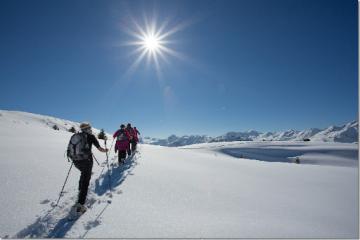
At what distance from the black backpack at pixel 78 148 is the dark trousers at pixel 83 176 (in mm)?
169

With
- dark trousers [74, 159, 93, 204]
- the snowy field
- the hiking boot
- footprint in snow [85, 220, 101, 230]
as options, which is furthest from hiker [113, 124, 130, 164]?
footprint in snow [85, 220, 101, 230]

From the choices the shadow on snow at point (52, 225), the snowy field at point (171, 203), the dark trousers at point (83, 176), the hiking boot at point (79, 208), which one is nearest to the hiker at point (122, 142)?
the snowy field at point (171, 203)

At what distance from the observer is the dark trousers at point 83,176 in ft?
23.9

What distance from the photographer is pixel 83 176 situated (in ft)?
24.9

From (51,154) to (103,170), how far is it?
3235 millimetres

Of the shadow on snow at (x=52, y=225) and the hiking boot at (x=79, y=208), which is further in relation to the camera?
the hiking boot at (x=79, y=208)

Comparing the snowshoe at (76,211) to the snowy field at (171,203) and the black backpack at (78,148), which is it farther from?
the black backpack at (78,148)

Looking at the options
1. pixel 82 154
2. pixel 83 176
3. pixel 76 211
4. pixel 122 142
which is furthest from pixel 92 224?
pixel 122 142

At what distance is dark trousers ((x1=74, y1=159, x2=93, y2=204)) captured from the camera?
23.9 feet

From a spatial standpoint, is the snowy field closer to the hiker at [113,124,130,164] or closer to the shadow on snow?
the shadow on snow

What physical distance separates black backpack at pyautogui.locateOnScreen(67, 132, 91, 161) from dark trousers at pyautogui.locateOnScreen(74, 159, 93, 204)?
17cm

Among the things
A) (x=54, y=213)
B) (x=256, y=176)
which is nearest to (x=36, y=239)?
(x=54, y=213)

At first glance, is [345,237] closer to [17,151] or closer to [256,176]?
[256,176]

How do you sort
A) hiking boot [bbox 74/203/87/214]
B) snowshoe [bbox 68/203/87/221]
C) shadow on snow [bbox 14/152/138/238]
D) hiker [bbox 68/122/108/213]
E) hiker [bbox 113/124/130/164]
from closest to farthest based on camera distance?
shadow on snow [bbox 14/152/138/238], snowshoe [bbox 68/203/87/221], hiking boot [bbox 74/203/87/214], hiker [bbox 68/122/108/213], hiker [bbox 113/124/130/164]
